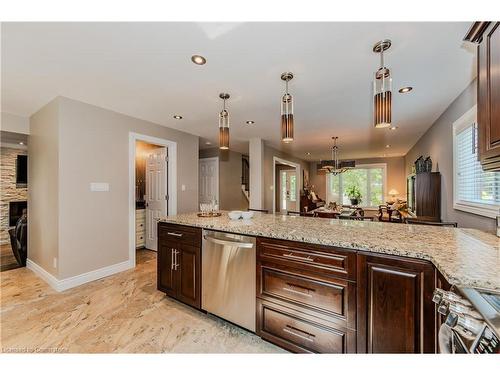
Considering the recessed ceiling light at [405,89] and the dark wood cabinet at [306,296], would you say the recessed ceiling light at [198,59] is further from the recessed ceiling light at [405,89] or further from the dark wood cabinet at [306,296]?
the recessed ceiling light at [405,89]

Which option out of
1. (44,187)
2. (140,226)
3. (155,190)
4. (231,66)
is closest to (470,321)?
(231,66)

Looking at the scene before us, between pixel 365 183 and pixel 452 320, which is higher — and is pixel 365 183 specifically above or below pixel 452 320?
above

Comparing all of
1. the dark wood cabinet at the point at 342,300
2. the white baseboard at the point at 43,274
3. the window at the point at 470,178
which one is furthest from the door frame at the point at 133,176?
the window at the point at 470,178

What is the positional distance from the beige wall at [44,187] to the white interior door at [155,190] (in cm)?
158

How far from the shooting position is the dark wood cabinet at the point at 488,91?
3.79 feet

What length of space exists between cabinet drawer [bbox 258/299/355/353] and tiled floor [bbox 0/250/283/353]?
0.56 feet

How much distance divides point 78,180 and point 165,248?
1617 mm

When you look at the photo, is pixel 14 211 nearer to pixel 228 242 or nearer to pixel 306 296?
pixel 228 242

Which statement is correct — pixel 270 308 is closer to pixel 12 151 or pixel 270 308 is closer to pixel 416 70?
pixel 416 70

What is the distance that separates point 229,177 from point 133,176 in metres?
3.10

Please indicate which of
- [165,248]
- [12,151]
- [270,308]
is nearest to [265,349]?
[270,308]

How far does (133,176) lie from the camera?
134 inches

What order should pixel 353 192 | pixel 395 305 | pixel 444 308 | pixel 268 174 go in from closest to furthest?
1. pixel 444 308
2. pixel 395 305
3. pixel 268 174
4. pixel 353 192
